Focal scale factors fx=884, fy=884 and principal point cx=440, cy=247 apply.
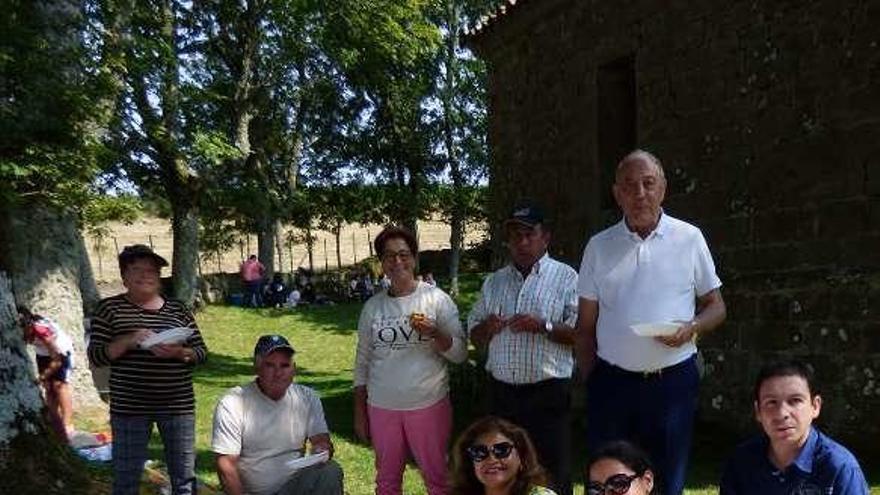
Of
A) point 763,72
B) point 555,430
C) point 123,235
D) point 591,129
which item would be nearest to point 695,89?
point 763,72

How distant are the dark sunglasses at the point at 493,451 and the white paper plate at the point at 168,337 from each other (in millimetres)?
1640

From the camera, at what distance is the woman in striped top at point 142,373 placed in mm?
4301

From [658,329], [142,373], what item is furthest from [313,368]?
[658,329]

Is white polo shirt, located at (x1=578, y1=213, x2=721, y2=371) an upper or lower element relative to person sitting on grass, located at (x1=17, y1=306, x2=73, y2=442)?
upper

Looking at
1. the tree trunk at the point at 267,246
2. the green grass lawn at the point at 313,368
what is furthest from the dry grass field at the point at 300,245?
the green grass lawn at the point at 313,368

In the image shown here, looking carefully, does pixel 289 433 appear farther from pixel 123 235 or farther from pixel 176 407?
pixel 123 235

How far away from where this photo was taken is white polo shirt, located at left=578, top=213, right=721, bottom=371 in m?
3.53

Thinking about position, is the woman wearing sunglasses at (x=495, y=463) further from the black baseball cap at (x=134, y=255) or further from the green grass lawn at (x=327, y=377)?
the green grass lawn at (x=327, y=377)

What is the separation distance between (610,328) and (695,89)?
439 cm

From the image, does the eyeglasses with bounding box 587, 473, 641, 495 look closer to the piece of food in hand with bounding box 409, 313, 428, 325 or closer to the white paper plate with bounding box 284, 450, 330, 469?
the piece of food in hand with bounding box 409, 313, 428, 325

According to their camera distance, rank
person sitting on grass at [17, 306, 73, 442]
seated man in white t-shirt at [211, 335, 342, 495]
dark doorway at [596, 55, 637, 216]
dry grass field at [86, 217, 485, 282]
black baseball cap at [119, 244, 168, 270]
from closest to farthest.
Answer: seated man in white t-shirt at [211, 335, 342, 495], black baseball cap at [119, 244, 168, 270], person sitting on grass at [17, 306, 73, 442], dark doorway at [596, 55, 637, 216], dry grass field at [86, 217, 485, 282]

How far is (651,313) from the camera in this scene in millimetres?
3518

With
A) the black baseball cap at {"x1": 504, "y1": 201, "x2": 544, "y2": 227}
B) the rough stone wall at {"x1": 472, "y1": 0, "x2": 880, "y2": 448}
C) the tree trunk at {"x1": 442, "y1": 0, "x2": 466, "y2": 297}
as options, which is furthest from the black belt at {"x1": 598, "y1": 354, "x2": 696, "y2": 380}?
the tree trunk at {"x1": 442, "y1": 0, "x2": 466, "y2": 297}

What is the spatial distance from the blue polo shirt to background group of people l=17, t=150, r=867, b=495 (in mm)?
27
